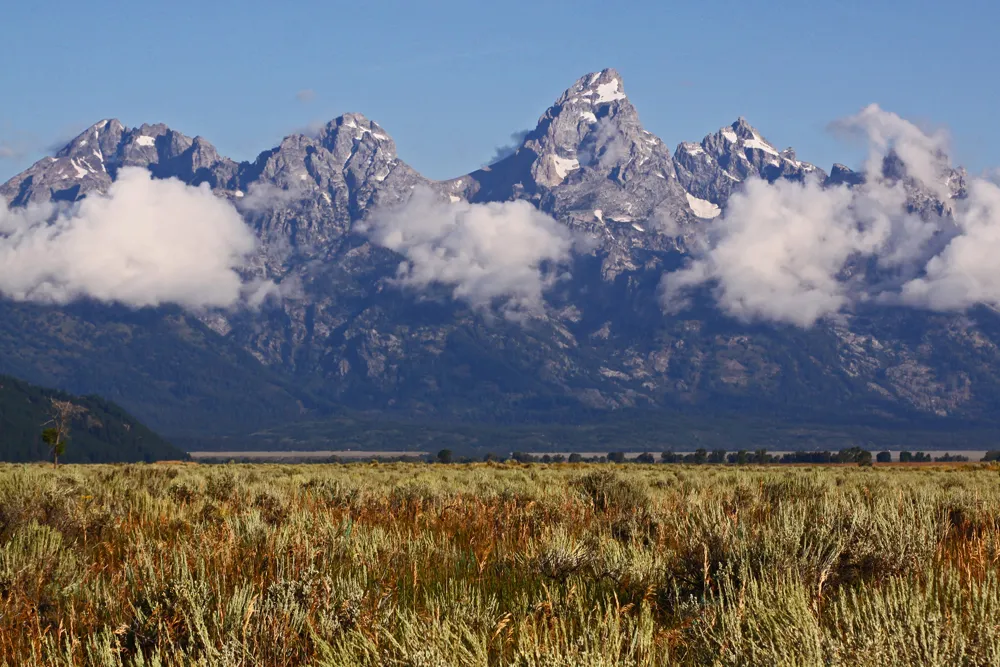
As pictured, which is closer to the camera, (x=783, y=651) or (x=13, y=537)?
(x=783, y=651)

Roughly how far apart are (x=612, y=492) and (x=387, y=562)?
9640mm

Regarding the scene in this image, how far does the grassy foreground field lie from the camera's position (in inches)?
200

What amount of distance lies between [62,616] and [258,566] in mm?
1806

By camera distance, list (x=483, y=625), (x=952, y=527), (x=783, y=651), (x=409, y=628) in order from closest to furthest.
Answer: (x=783, y=651) → (x=409, y=628) → (x=483, y=625) → (x=952, y=527)

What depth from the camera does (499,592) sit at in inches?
330

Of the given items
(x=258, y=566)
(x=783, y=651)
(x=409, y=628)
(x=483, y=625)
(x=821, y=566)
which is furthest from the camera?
(x=258, y=566)

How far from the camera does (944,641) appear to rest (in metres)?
4.80

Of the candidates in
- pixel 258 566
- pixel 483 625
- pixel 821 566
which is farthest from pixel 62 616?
pixel 821 566

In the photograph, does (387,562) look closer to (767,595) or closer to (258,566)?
(258,566)

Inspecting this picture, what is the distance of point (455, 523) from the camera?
13.5 meters

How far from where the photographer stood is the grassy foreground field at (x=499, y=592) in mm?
5074

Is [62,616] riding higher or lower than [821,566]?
lower

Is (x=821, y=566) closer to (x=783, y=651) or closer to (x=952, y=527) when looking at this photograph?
(x=783, y=651)

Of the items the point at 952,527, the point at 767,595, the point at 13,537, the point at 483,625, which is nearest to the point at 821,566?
the point at 767,595
